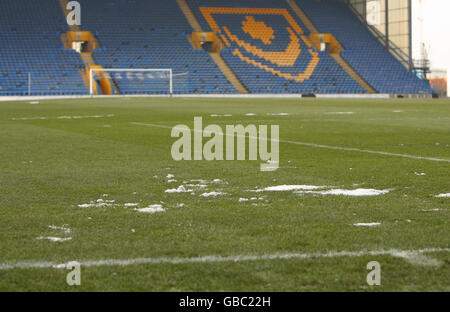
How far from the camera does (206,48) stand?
171ft

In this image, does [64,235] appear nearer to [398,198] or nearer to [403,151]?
[398,198]

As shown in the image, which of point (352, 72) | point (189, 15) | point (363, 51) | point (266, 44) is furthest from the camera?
point (363, 51)

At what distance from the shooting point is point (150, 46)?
164ft

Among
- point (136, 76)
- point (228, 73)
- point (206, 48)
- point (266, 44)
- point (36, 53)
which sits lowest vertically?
point (136, 76)

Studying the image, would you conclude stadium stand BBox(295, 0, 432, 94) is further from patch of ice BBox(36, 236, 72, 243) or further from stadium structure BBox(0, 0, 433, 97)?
patch of ice BBox(36, 236, 72, 243)

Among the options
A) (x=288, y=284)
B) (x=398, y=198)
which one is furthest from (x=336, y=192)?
(x=288, y=284)

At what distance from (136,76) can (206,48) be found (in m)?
6.58

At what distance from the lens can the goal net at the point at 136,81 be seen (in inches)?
1843

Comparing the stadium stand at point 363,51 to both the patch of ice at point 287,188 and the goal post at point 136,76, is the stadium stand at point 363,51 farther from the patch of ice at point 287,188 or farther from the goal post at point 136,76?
the patch of ice at point 287,188

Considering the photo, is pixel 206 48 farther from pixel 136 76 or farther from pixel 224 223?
pixel 224 223

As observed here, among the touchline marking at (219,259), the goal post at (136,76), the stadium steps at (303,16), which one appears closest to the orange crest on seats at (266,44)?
the stadium steps at (303,16)

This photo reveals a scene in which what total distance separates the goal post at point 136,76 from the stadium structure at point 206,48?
7cm

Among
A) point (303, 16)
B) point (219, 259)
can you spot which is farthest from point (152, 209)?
point (303, 16)
